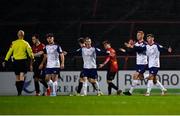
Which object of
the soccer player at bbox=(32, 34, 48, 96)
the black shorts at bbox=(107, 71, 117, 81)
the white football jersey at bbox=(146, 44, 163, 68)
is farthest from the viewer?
the black shorts at bbox=(107, 71, 117, 81)

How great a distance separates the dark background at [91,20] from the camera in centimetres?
2766

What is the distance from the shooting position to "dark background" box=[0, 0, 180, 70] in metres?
27.7

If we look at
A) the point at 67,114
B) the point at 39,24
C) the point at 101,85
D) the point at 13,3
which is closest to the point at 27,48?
the point at 101,85

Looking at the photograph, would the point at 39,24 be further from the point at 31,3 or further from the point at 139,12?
the point at 139,12

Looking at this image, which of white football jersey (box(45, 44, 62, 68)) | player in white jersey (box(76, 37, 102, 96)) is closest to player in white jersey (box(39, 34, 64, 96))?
white football jersey (box(45, 44, 62, 68))

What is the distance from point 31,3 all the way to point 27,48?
1178 centimetres

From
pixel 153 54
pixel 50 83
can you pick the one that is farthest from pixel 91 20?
pixel 153 54

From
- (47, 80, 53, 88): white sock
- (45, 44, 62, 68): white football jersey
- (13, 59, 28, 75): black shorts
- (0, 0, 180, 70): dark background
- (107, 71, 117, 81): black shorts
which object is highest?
(0, 0, 180, 70): dark background

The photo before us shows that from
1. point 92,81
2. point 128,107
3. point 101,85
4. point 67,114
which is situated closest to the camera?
point 67,114

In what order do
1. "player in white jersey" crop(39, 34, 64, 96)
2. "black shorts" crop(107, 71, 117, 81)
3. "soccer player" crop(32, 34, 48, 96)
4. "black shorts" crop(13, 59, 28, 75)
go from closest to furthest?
"black shorts" crop(13, 59, 28, 75) < "player in white jersey" crop(39, 34, 64, 96) < "soccer player" crop(32, 34, 48, 96) < "black shorts" crop(107, 71, 117, 81)

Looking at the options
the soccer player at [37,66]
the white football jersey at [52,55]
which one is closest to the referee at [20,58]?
the white football jersey at [52,55]

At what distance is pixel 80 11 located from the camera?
29.8 m

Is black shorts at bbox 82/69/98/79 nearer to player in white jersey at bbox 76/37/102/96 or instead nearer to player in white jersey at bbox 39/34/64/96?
player in white jersey at bbox 76/37/102/96

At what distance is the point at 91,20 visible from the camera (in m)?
28.9
